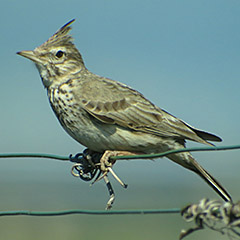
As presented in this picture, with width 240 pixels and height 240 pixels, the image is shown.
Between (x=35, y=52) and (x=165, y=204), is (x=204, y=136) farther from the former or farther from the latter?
(x=165, y=204)

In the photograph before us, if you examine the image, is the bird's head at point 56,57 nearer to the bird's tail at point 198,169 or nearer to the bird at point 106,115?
the bird at point 106,115

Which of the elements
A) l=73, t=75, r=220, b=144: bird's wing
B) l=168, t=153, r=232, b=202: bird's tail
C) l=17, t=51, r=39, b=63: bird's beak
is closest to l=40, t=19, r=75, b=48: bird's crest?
l=17, t=51, r=39, b=63: bird's beak

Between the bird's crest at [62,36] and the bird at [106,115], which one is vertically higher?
the bird's crest at [62,36]

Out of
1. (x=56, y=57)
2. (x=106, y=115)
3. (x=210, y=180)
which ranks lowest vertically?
(x=210, y=180)

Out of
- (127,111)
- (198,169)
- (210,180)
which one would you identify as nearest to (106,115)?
(127,111)

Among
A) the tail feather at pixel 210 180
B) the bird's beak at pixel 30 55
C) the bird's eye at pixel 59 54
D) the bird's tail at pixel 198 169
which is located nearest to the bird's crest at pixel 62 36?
the bird's eye at pixel 59 54

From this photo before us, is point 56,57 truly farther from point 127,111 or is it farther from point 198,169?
point 198,169

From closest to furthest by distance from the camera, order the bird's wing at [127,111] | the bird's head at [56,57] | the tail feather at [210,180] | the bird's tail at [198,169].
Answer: the tail feather at [210,180], the bird's tail at [198,169], the bird's wing at [127,111], the bird's head at [56,57]

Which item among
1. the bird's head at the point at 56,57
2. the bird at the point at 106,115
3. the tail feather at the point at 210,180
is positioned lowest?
the tail feather at the point at 210,180
